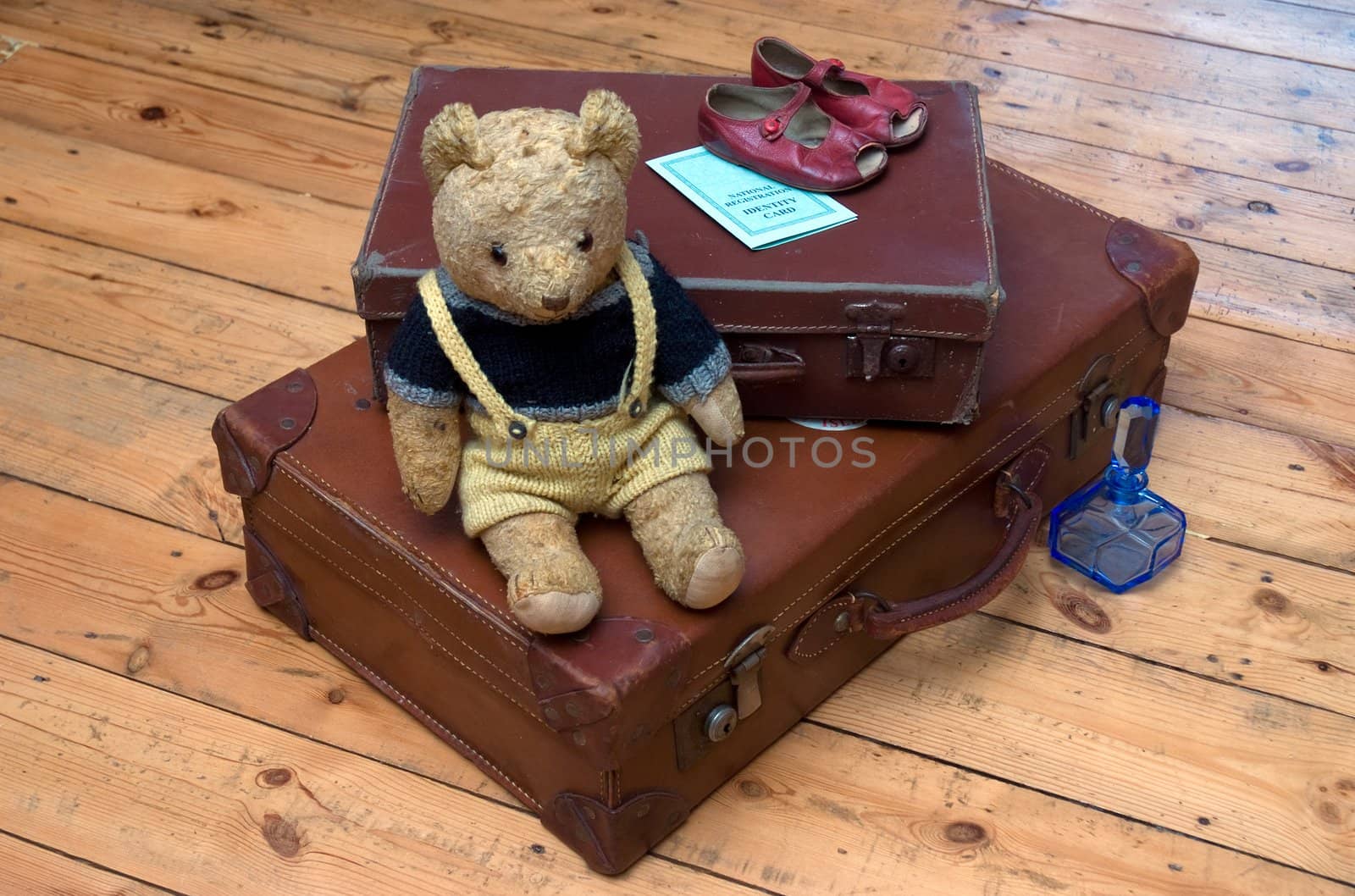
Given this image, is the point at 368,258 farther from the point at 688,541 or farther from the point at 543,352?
the point at 688,541

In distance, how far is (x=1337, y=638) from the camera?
1479mm

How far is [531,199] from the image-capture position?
3.49 ft

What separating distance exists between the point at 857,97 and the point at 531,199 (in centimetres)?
52

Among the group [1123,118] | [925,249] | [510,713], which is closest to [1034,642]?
[925,249]

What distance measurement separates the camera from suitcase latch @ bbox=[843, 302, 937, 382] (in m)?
1.29

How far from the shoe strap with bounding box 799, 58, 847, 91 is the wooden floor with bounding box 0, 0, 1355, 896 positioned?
557 millimetres

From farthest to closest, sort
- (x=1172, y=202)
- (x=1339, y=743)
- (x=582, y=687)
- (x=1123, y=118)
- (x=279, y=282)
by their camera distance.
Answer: (x=1123, y=118), (x=1172, y=202), (x=279, y=282), (x=1339, y=743), (x=582, y=687)

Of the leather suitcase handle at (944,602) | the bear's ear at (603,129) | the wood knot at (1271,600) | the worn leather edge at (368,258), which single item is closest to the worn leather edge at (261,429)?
the worn leather edge at (368,258)

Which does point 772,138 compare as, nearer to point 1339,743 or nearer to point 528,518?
point 528,518

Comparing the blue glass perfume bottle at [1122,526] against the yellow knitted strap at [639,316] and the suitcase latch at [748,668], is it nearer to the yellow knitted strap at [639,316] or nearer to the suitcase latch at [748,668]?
the suitcase latch at [748,668]

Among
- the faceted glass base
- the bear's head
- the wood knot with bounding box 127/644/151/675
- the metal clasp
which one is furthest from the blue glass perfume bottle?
the wood knot with bounding box 127/644/151/675

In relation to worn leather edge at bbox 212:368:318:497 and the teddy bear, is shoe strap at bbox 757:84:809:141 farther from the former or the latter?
worn leather edge at bbox 212:368:318:497

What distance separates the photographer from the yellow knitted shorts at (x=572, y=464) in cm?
117

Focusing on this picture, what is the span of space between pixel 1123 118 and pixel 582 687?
1.45m
